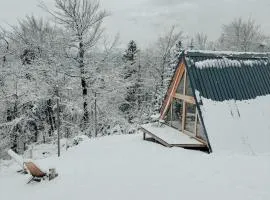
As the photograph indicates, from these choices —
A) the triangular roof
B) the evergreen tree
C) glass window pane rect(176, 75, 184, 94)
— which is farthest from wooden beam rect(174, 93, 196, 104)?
the evergreen tree

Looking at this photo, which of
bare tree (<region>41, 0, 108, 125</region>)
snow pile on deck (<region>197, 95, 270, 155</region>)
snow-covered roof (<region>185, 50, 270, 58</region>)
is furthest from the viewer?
bare tree (<region>41, 0, 108, 125</region>)

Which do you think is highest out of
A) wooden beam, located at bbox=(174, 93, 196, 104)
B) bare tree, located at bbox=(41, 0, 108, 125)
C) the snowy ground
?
bare tree, located at bbox=(41, 0, 108, 125)

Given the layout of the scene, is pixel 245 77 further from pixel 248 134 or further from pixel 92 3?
pixel 92 3

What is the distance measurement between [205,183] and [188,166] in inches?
56.5

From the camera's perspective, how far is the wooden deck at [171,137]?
11.2 metres

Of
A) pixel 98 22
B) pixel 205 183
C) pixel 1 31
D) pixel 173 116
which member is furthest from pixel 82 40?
pixel 205 183

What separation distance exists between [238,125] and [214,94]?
1346 millimetres

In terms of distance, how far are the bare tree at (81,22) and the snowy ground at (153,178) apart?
34.5 ft

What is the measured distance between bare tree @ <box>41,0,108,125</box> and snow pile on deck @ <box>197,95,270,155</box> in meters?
11.3

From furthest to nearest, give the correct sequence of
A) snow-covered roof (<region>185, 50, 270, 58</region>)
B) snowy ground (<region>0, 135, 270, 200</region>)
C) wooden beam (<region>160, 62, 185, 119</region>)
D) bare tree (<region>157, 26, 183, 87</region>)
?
bare tree (<region>157, 26, 183, 87</region>) < wooden beam (<region>160, 62, 185, 119</region>) < snow-covered roof (<region>185, 50, 270, 58</region>) < snowy ground (<region>0, 135, 270, 200</region>)

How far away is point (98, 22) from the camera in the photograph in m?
21.1

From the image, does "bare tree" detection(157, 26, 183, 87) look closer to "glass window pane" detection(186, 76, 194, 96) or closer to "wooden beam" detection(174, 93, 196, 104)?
"wooden beam" detection(174, 93, 196, 104)

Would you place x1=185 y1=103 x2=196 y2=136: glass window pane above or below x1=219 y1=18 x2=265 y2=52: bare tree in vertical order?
below

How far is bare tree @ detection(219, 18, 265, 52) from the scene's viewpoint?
4306 cm
